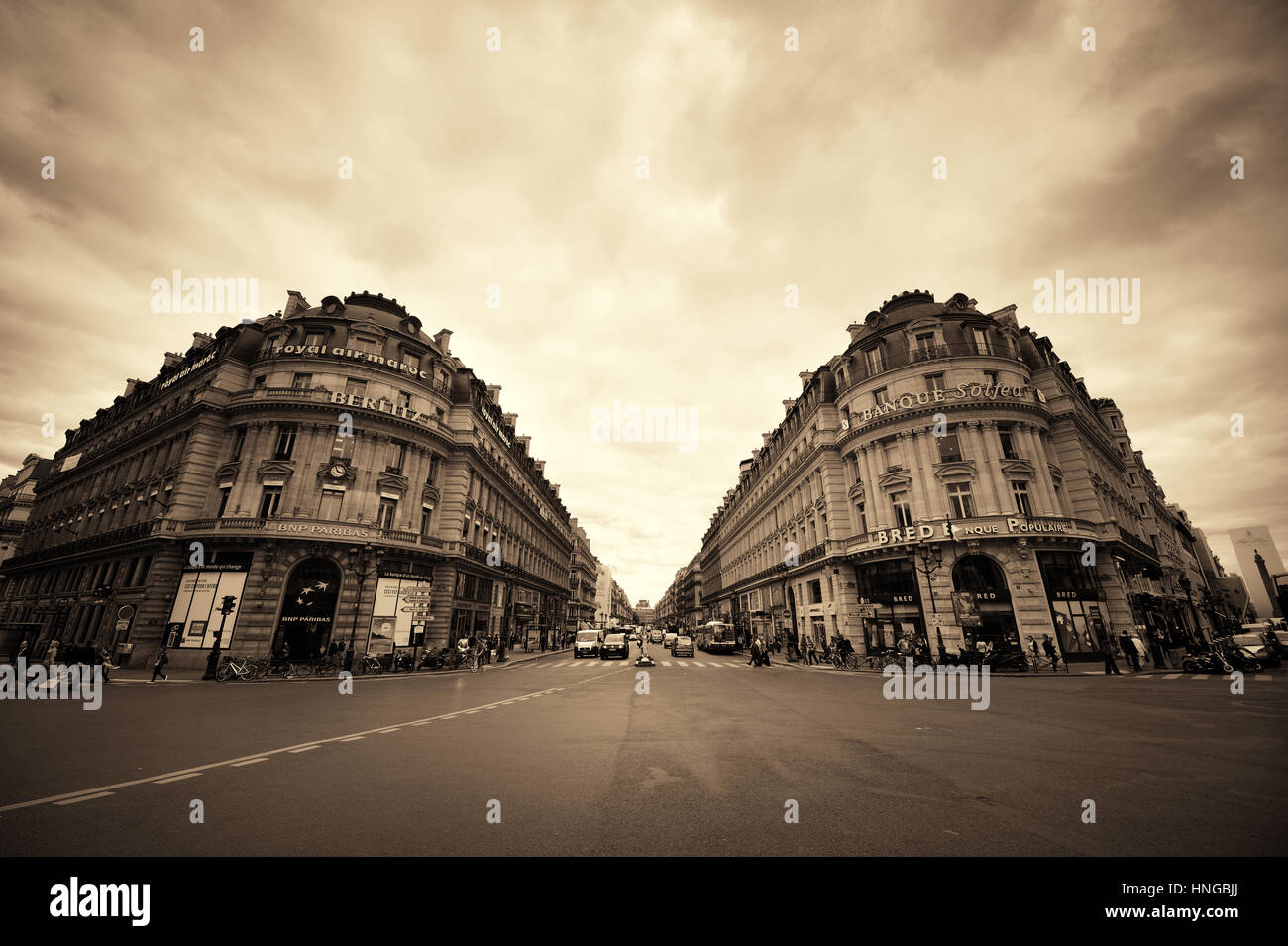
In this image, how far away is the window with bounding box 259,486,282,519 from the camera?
1081 inches

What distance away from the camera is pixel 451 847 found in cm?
449

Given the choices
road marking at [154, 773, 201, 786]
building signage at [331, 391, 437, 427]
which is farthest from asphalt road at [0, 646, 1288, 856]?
building signage at [331, 391, 437, 427]

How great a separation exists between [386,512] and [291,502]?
486cm

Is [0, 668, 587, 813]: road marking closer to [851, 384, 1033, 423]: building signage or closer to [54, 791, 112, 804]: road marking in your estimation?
[54, 791, 112, 804]: road marking

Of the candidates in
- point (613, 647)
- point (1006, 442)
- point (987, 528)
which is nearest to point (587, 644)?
point (613, 647)

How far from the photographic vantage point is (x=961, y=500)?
28.6 m

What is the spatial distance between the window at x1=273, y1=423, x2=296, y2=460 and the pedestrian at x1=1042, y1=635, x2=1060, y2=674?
41.8 m

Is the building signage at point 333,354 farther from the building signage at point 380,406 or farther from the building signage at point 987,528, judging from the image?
the building signage at point 987,528

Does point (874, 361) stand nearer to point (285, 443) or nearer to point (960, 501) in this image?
point (960, 501)

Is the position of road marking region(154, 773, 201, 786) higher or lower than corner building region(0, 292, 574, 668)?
lower
